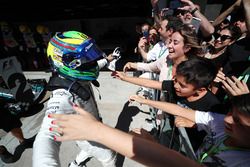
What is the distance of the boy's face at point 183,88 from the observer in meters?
2.10

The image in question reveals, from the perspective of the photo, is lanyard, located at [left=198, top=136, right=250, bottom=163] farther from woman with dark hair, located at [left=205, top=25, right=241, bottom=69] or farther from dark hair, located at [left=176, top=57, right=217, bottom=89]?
woman with dark hair, located at [left=205, top=25, right=241, bottom=69]

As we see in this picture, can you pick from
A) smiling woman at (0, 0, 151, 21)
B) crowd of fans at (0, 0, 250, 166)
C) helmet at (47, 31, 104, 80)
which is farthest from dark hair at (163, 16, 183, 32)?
smiling woman at (0, 0, 151, 21)

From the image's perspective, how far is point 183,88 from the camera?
2.15m

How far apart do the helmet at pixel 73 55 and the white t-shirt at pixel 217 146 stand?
1.17m

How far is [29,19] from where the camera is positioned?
8852 mm

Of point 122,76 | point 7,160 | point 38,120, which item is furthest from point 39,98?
point 122,76

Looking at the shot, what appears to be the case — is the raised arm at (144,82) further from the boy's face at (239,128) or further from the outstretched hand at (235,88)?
the boy's face at (239,128)

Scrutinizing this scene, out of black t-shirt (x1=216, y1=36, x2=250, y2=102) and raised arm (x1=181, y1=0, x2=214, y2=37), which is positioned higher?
raised arm (x1=181, y1=0, x2=214, y2=37)

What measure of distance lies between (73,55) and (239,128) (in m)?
1.54

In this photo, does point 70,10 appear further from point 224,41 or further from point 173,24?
point 224,41

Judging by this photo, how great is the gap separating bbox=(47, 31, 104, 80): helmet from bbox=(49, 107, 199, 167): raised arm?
1082 mm

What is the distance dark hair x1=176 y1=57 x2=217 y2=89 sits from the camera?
206cm

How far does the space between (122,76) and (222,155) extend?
63.9 inches

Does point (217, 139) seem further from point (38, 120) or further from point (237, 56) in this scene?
point (38, 120)
